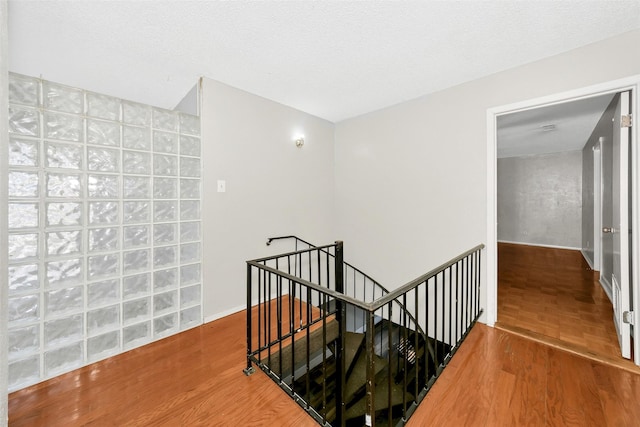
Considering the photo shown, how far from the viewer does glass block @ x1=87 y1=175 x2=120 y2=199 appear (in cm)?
195

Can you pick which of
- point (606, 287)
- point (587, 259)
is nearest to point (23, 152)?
point (606, 287)

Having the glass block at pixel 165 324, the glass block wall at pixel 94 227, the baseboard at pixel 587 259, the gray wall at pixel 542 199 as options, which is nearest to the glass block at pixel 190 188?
the glass block wall at pixel 94 227

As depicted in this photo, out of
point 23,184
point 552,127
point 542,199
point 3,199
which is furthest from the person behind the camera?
point 542,199

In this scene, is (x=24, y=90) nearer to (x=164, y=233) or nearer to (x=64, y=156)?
(x=64, y=156)

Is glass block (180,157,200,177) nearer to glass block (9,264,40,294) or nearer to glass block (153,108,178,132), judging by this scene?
glass block (153,108,178,132)

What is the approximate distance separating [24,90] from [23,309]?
146cm

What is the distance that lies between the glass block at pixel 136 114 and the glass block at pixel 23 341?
1.64 m

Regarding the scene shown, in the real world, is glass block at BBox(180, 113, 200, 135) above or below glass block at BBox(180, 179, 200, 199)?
above

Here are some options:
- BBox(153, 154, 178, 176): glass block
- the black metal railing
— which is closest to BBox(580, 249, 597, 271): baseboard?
the black metal railing

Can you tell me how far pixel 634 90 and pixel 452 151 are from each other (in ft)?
4.02

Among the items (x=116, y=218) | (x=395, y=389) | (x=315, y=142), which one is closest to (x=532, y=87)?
(x=315, y=142)

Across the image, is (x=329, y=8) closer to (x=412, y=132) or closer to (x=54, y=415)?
(x=412, y=132)

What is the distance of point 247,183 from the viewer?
283cm

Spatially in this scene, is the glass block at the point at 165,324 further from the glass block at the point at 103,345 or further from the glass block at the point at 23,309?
the glass block at the point at 23,309
